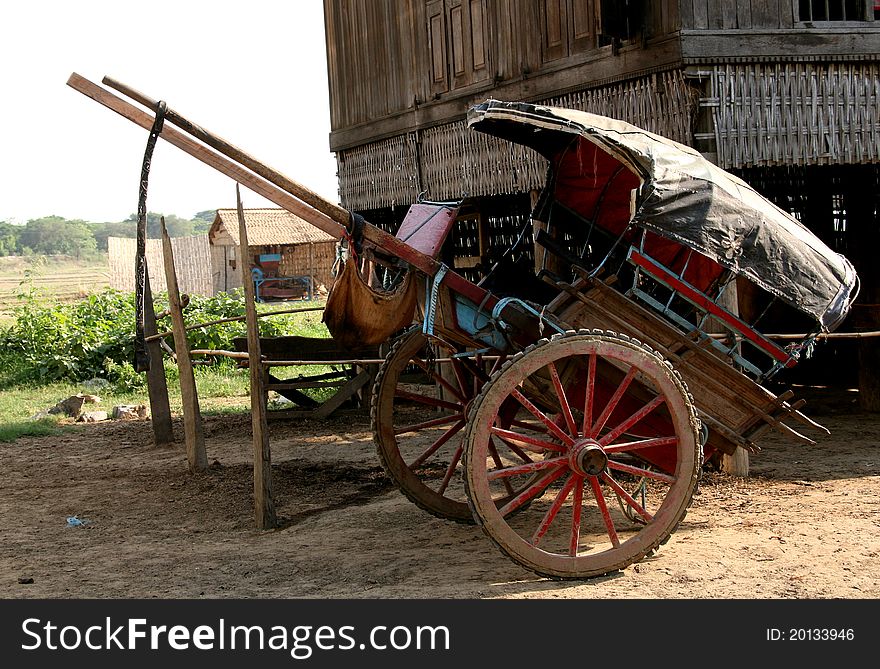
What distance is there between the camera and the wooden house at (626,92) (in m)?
8.09

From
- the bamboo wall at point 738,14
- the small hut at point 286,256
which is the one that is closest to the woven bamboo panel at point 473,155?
the bamboo wall at point 738,14

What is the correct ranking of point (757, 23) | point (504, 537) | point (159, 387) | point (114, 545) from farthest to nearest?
1. point (159, 387)
2. point (757, 23)
3. point (114, 545)
4. point (504, 537)

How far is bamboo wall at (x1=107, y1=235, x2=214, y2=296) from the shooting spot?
37.2 metres

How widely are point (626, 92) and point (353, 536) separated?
4.38 metres

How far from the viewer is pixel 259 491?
712cm

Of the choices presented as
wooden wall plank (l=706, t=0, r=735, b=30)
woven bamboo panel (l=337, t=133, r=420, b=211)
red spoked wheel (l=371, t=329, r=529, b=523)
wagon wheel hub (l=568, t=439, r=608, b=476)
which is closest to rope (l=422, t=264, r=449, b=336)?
red spoked wheel (l=371, t=329, r=529, b=523)

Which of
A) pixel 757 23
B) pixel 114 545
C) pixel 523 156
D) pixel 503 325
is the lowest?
pixel 114 545

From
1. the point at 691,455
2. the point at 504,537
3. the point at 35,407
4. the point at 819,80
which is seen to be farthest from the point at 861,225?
the point at 35,407

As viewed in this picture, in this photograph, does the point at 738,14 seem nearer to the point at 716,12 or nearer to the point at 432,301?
the point at 716,12

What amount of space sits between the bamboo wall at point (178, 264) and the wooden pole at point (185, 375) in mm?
28624

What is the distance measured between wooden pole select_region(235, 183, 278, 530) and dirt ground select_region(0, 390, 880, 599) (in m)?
0.20

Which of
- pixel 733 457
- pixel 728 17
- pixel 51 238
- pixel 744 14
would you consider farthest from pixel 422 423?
→ pixel 51 238

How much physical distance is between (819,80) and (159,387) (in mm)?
7166
